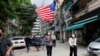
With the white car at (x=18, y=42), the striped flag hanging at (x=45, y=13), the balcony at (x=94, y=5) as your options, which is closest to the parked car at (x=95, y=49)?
the balcony at (x=94, y=5)

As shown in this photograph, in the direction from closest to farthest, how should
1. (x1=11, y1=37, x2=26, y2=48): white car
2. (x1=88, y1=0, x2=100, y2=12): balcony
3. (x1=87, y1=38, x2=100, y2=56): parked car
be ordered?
(x1=87, y1=38, x2=100, y2=56): parked car, (x1=88, y1=0, x2=100, y2=12): balcony, (x1=11, y1=37, x2=26, y2=48): white car

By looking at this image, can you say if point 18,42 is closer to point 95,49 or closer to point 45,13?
point 45,13

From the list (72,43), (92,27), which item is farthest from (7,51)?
(92,27)

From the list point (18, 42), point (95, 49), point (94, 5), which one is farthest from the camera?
point (18, 42)

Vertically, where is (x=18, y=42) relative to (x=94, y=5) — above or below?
below

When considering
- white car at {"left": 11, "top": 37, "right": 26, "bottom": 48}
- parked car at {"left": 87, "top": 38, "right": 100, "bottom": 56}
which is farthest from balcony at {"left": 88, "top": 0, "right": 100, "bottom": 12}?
parked car at {"left": 87, "top": 38, "right": 100, "bottom": 56}

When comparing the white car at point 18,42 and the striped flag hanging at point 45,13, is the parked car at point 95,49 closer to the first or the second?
the white car at point 18,42

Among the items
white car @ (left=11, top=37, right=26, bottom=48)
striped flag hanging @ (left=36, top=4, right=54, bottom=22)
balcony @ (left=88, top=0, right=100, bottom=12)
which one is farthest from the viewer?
striped flag hanging @ (left=36, top=4, right=54, bottom=22)

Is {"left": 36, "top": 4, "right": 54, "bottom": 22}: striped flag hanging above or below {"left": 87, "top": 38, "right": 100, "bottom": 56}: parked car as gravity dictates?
above

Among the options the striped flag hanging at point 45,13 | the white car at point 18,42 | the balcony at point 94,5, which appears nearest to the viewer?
the balcony at point 94,5

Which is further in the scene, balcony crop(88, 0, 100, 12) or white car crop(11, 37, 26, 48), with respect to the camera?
white car crop(11, 37, 26, 48)

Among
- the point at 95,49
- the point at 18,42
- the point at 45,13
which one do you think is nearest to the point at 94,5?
the point at 18,42

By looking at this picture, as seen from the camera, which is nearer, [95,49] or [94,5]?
[95,49]

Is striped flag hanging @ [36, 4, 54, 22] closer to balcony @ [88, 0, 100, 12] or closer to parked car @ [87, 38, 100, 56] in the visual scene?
balcony @ [88, 0, 100, 12]
